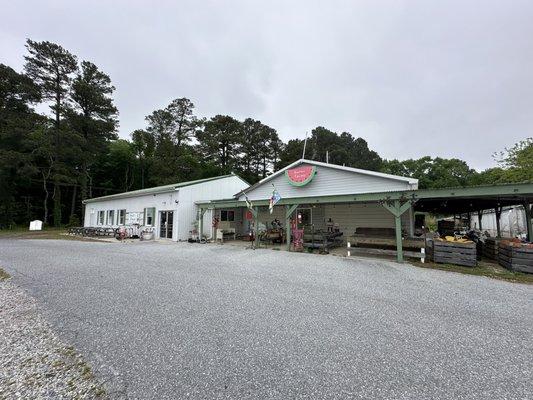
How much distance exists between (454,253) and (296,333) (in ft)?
24.3

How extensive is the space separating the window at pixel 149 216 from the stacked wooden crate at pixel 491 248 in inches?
743

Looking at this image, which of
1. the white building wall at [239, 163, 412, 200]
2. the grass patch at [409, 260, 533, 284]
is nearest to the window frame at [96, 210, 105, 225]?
the white building wall at [239, 163, 412, 200]

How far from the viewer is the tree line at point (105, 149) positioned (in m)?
24.8

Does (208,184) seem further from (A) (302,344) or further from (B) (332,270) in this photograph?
(A) (302,344)

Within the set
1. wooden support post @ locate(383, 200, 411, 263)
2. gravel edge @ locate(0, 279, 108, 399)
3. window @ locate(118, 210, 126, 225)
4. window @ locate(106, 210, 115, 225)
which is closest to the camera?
gravel edge @ locate(0, 279, 108, 399)

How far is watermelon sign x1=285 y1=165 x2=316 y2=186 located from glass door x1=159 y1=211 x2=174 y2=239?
330 inches

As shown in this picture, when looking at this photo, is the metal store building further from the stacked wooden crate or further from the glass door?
the glass door

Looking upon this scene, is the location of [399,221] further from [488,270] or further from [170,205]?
[170,205]

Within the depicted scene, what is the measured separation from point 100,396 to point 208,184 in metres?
17.0

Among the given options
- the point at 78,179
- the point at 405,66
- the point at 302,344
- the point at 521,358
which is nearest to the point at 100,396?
the point at 302,344

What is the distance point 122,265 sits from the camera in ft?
26.3

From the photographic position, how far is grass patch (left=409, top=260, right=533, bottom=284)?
6464mm

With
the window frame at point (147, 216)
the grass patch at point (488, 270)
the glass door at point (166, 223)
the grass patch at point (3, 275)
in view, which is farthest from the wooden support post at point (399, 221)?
the window frame at point (147, 216)

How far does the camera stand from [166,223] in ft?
56.6
